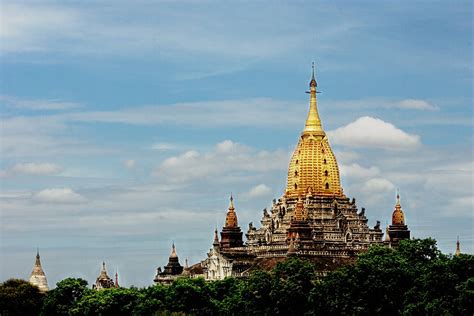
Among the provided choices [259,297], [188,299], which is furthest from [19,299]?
[259,297]

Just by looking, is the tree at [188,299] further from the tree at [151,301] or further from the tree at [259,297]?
the tree at [259,297]

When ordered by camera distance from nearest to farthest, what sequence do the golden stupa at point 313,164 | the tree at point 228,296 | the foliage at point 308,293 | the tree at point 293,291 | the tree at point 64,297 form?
the foliage at point 308,293 → the tree at point 293,291 → the tree at point 228,296 → the tree at point 64,297 → the golden stupa at point 313,164

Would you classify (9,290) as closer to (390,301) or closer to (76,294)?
(76,294)

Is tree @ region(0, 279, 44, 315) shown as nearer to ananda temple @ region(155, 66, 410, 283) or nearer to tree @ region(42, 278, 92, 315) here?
tree @ region(42, 278, 92, 315)

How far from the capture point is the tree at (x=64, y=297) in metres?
116

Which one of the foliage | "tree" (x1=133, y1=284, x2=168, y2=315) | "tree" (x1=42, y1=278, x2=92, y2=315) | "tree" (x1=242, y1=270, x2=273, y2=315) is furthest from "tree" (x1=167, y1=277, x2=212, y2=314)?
"tree" (x1=42, y1=278, x2=92, y2=315)

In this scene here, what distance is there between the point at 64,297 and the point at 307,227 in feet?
91.1

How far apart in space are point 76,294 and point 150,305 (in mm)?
15754

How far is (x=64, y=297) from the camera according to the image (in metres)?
118

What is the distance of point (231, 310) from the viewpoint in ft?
338

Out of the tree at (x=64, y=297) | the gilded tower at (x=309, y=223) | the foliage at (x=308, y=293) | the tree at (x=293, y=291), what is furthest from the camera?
the gilded tower at (x=309, y=223)

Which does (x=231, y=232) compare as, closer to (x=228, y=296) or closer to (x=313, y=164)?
(x=313, y=164)

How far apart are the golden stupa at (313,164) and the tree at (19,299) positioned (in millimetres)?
32281

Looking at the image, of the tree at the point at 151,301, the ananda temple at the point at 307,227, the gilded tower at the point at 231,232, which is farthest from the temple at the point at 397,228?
the tree at the point at 151,301
